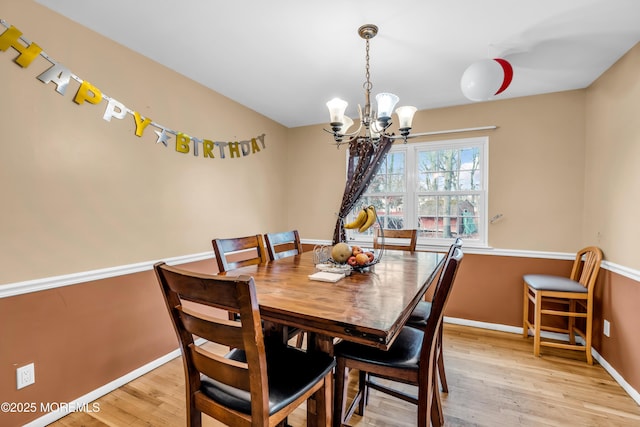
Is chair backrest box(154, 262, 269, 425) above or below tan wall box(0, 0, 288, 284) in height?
below

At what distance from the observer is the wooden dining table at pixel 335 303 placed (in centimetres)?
94

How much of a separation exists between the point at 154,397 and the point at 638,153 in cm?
363

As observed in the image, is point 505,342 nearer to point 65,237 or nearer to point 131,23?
point 65,237

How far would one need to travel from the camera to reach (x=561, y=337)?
2723 mm

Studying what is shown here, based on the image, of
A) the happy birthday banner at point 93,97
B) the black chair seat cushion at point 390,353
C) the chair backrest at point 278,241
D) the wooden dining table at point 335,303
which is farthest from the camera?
the chair backrest at point 278,241

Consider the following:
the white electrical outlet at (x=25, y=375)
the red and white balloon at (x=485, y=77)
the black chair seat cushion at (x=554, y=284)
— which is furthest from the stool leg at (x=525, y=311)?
the white electrical outlet at (x=25, y=375)

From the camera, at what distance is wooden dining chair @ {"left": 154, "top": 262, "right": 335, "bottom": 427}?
0.83m

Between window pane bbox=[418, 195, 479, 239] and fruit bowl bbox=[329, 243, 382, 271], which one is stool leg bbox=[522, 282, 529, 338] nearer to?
window pane bbox=[418, 195, 479, 239]

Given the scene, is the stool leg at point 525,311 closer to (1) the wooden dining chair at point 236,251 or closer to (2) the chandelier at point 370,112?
(2) the chandelier at point 370,112

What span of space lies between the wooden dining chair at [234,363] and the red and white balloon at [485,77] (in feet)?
6.65

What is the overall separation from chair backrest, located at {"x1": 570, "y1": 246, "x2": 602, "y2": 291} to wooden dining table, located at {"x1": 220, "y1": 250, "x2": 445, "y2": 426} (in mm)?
1521

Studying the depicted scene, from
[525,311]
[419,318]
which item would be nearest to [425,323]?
[419,318]

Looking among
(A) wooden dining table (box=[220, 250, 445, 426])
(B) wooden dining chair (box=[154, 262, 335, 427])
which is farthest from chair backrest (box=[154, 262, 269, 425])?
(A) wooden dining table (box=[220, 250, 445, 426])

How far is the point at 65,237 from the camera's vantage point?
1739 millimetres
